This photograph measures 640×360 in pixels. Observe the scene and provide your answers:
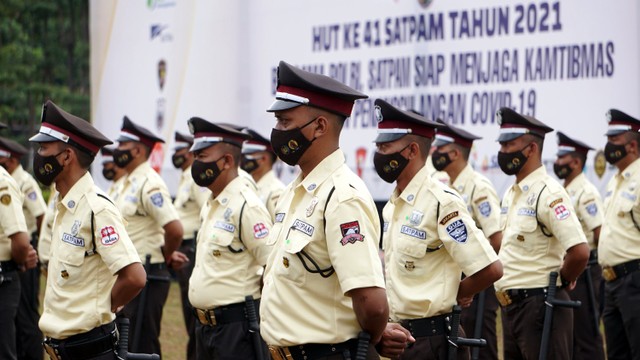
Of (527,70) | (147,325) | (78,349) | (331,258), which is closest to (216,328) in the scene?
(78,349)

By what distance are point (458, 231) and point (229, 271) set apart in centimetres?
200

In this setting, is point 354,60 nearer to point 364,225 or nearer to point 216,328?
point 216,328

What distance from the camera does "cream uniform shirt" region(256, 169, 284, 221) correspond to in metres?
10.2

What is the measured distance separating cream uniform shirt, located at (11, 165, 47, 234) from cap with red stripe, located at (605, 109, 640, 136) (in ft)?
20.0

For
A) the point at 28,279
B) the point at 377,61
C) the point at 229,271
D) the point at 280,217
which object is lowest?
the point at 28,279

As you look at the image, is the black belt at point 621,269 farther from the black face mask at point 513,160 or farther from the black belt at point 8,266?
the black belt at point 8,266

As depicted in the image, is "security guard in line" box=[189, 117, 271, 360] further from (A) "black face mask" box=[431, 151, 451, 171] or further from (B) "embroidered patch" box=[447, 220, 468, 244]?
(A) "black face mask" box=[431, 151, 451, 171]

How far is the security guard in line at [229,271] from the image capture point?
7129 mm

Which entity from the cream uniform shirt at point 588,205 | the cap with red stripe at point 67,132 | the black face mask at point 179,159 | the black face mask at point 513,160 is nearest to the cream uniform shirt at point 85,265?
the cap with red stripe at point 67,132

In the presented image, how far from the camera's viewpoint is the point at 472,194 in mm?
9320

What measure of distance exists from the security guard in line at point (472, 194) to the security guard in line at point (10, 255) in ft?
11.6

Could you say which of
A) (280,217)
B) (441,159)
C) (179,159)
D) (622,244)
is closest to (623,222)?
(622,244)

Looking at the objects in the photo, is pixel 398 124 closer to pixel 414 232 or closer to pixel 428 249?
pixel 414 232

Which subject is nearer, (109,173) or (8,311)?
(8,311)
